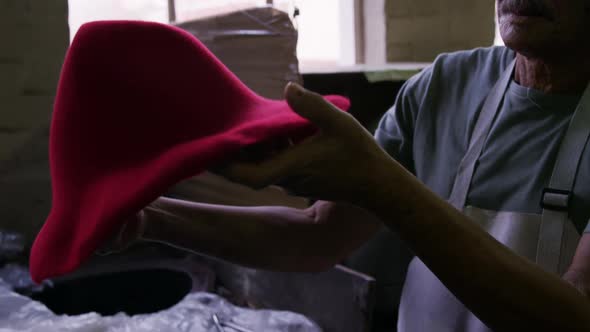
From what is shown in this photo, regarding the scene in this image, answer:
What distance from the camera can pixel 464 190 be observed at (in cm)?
95

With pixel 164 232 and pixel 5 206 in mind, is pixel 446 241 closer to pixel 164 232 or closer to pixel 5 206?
pixel 164 232

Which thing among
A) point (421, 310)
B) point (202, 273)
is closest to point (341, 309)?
point (421, 310)

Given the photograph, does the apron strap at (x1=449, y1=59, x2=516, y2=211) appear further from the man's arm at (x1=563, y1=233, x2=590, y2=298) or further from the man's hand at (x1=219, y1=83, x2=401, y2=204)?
the man's hand at (x1=219, y1=83, x2=401, y2=204)

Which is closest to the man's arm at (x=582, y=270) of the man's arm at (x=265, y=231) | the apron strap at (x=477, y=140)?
the apron strap at (x=477, y=140)

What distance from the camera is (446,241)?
25.5 inches

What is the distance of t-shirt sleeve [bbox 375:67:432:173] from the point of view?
1054 millimetres

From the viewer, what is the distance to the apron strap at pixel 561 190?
0.83m

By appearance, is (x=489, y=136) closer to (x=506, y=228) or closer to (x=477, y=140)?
(x=477, y=140)

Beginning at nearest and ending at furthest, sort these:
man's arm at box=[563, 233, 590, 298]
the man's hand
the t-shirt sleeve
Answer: the man's hand
man's arm at box=[563, 233, 590, 298]
the t-shirt sleeve

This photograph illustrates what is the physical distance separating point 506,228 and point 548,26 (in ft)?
1.04

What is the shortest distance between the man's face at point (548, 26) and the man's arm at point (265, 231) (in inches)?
15.1

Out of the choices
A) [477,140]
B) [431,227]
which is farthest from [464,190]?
[431,227]

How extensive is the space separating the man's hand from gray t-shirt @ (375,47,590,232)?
0.38 metres

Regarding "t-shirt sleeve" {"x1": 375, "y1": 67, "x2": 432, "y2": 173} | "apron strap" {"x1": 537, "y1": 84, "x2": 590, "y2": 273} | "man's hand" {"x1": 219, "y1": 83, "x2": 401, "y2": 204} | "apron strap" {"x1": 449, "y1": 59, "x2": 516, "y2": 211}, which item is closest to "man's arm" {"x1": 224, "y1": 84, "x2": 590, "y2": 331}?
"man's hand" {"x1": 219, "y1": 83, "x2": 401, "y2": 204}
